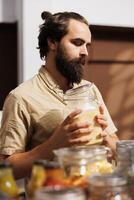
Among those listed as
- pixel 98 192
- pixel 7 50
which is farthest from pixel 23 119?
pixel 7 50

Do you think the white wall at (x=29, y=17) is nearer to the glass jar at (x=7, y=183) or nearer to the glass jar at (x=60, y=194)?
the glass jar at (x=7, y=183)

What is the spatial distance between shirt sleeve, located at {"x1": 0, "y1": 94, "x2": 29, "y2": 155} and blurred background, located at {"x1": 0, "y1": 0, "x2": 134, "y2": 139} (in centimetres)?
139

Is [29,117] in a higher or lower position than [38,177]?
lower

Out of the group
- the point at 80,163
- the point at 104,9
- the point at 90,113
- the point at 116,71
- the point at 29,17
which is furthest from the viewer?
the point at 116,71

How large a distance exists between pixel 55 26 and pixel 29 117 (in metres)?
0.41

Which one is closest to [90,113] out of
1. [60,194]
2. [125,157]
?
[125,157]

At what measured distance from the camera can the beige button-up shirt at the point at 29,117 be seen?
143 cm

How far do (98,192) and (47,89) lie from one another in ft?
Result: 2.88

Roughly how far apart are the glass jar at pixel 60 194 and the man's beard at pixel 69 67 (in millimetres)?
934

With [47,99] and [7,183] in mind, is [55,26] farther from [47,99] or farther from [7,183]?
[7,183]

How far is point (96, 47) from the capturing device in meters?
3.31

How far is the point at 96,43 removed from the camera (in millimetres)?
3309

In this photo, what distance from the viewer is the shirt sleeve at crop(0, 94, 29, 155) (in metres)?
1.42

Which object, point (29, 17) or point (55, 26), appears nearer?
point (55, 26)
